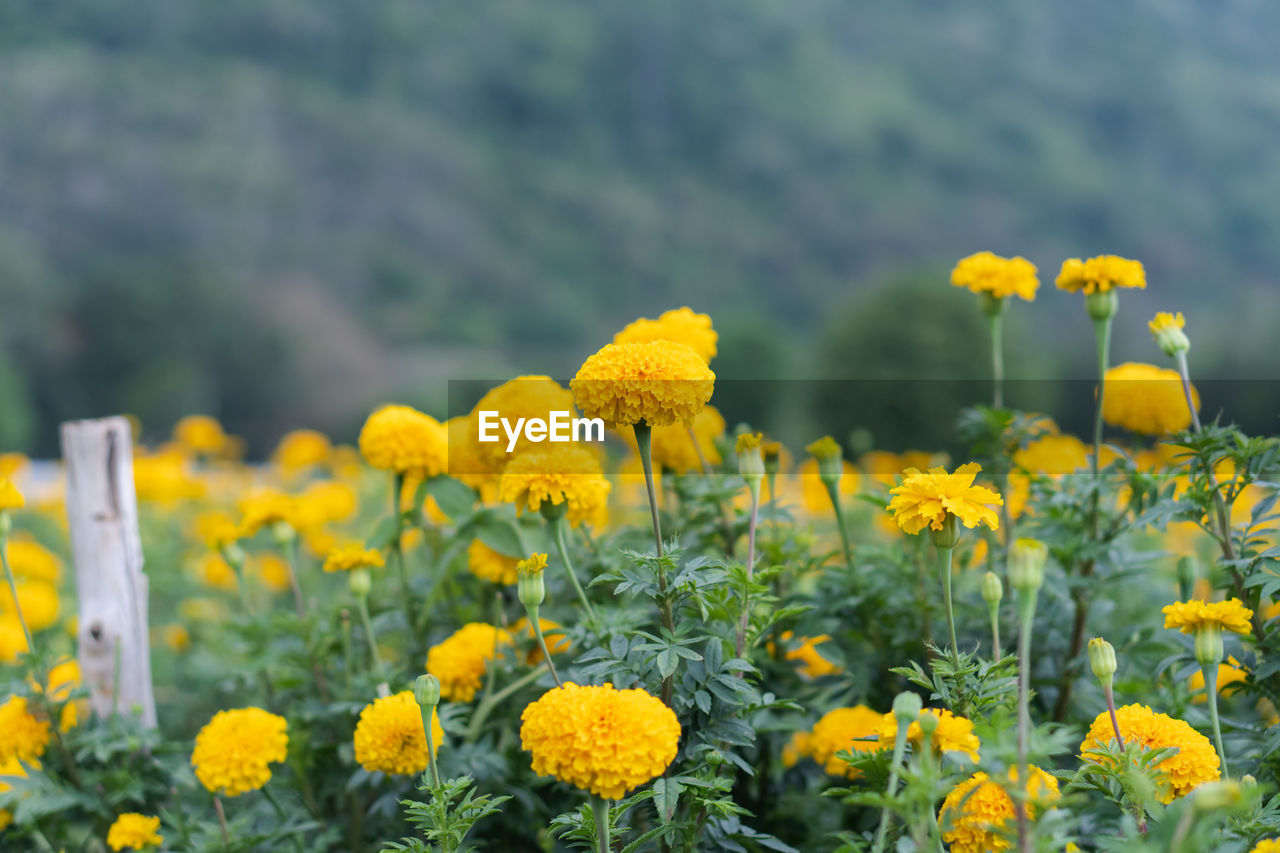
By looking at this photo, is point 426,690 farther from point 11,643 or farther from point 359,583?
point 11,643

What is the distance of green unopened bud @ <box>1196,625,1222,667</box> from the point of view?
1.02 metres

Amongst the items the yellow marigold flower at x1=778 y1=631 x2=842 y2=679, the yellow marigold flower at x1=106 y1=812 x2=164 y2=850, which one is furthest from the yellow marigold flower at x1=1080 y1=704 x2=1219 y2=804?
the yellow marigold flower at x1=106 y1=812 x2=164 y2=850

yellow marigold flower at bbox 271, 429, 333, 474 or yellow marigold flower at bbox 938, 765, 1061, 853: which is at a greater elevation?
yellow marigold flower at bbox 271, 429, 333, 474

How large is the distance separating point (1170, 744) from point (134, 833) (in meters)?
1.38

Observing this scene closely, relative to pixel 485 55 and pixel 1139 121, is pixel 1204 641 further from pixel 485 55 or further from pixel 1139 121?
pixel 485 55

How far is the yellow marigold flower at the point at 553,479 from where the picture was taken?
1.13m

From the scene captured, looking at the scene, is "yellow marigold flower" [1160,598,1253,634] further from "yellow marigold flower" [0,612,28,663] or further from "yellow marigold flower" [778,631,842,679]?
"yellow marigold flower" [0,612,28,663]

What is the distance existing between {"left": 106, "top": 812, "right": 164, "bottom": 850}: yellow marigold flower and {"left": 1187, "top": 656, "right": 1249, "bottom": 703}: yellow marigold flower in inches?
58.5

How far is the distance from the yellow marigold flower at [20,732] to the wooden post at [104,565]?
0.23 meters

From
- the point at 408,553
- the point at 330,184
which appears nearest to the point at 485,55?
the point at 330,184

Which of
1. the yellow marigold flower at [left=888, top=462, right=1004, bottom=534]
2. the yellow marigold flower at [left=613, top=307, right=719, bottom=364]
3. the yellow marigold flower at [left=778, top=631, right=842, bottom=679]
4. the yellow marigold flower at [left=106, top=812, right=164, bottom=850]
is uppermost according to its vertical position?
the yellow marigold flower at [left=613, top=307, right=719, bottom=364]

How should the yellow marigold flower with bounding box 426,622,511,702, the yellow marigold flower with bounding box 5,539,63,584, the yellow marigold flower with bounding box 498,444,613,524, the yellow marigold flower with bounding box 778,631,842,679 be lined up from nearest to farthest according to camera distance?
the yellow marigold flower with bounding box 498,444,613,524 < the yellow marigold flower with bounding box 426,622,511,702 < the yellow marigold flower with bounding box 778,631,842,679 < the yellow marigold flower with bounding box 5,539,63,584

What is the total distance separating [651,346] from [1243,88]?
21545 mm

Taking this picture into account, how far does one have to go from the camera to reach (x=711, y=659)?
42.1 inches
